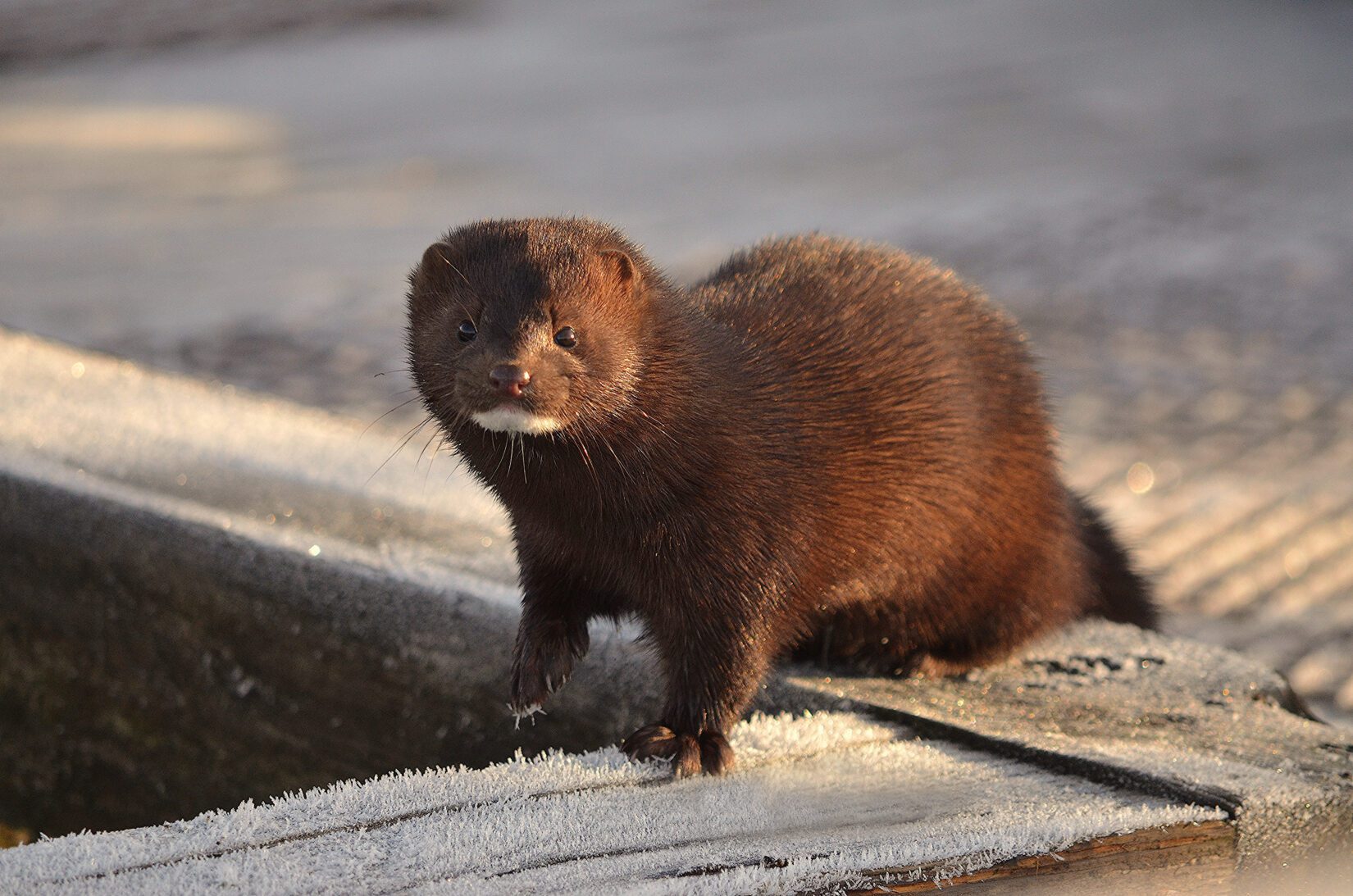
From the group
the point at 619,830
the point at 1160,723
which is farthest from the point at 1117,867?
the point at 619,830

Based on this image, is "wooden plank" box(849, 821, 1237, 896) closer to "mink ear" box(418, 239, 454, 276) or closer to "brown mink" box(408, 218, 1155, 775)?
"brown mink" box(408, 218, 1155, 775)

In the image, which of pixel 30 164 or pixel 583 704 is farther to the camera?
pixel 30 164

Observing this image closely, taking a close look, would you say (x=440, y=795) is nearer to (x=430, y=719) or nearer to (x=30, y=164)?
(x=430, y=719)

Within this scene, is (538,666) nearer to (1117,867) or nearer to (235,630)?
(235,630)

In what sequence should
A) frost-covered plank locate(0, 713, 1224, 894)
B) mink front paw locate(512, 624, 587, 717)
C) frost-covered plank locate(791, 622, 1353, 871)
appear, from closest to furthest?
frost-covered plank locate(0, 713, 1224, 894) → frost-covered plank locate(791, 622, 1353, 871) → mink front paw locate(512, 624, 587, 717)

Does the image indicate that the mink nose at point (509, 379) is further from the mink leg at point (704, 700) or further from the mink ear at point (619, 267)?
the mink leg at point (704, 700)

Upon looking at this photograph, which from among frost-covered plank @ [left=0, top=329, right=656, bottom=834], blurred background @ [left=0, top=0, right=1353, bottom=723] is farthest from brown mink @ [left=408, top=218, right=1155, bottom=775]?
blurred background @ [left=0, top=0, right=1353, bottom=723]

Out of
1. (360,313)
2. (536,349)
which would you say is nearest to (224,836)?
(536,349)
